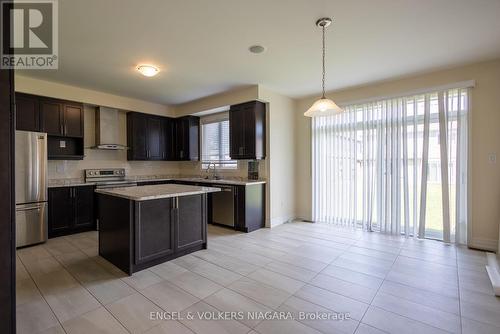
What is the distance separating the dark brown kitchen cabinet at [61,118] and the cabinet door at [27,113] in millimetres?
80

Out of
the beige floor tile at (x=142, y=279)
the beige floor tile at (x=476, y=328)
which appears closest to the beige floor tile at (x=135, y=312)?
the beige floor tile at (x=142, y=279)

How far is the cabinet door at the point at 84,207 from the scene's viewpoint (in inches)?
172

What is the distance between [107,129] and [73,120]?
0.60 metres

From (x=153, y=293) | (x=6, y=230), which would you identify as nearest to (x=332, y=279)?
(x=153, y=293)

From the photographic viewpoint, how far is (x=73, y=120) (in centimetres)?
452

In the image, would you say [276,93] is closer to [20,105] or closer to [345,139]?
[345,139]

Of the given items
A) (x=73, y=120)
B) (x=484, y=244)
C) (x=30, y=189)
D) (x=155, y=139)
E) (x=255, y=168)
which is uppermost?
(x=73, y=120)

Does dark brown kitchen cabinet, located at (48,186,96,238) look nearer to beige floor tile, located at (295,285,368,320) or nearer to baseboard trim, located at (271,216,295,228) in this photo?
baseboard trim, located at (271,216,295,228)

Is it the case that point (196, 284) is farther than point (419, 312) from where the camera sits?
Yes

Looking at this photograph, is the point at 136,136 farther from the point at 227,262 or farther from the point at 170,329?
the point at 170,329

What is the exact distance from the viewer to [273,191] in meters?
4.82

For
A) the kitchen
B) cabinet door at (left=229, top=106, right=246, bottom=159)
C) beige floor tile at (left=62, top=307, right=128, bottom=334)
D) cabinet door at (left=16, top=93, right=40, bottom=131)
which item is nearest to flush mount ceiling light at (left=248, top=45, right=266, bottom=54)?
the kitchen

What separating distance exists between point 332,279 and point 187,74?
363 cm
